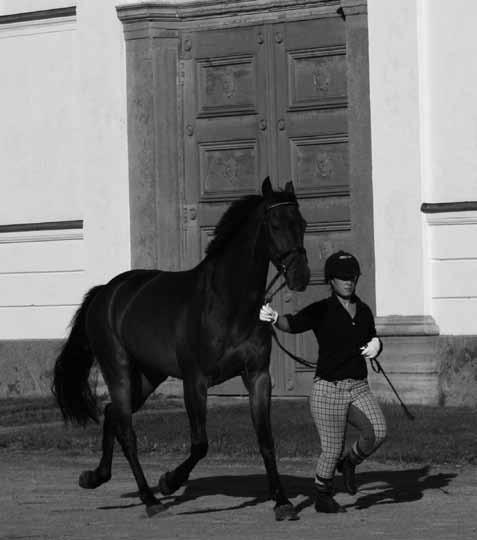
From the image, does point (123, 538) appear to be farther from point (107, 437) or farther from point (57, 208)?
point (57, 208)

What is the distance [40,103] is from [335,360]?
9243mm

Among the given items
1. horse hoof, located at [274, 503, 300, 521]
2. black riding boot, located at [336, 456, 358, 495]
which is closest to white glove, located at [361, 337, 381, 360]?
black riding boot, located at [336, 456, 358, 495]

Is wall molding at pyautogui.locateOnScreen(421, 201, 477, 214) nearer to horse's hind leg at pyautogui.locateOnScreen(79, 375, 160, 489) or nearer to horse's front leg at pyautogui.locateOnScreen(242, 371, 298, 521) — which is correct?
horse's hind leg at pyautogui.locateOnScreen(79, 375, 160, 489)

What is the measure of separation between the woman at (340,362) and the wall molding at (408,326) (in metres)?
6.07

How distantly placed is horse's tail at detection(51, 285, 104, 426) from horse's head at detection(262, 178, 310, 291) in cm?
219

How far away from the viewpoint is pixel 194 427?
34.6 ft

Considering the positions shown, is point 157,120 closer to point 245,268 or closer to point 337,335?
point 245,268

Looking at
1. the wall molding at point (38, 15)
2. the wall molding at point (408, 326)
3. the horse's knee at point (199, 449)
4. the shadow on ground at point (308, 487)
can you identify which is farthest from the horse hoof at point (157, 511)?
the wall molding at point (38, 15)

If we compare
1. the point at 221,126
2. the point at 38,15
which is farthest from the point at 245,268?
the point at 38,15

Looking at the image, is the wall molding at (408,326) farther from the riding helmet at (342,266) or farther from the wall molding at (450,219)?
the riding helmet at (342,266)

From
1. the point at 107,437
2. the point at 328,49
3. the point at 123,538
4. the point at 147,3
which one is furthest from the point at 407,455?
the point at 147,3

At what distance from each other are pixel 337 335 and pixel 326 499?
2.96 feet

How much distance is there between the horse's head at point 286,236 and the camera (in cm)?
1005

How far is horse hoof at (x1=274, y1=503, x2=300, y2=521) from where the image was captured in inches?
393
